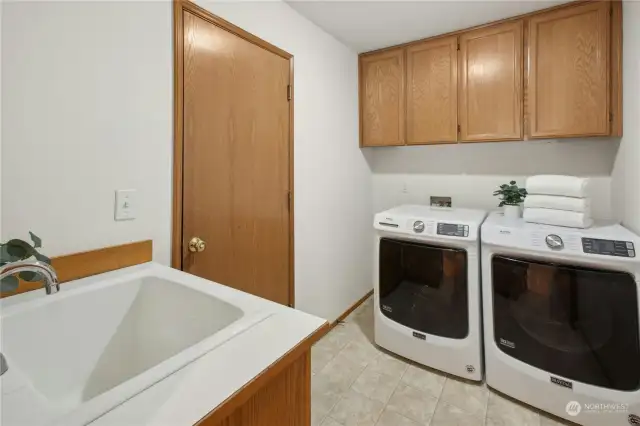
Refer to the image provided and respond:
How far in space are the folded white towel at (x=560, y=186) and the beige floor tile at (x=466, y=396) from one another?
1.21m

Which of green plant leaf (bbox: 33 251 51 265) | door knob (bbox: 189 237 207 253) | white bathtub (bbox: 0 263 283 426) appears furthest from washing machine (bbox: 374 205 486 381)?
green plant leaf (bbox: 33 251 51 265)

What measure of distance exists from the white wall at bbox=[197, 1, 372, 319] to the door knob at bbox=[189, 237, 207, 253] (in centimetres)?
77

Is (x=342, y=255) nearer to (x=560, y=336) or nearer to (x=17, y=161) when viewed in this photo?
(x=560, y=336)

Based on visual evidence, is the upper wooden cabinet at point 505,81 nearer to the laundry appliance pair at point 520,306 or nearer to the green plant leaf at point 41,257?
the laundry appliance pair at point 520,306

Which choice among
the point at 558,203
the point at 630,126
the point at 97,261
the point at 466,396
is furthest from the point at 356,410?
the point at 630,126

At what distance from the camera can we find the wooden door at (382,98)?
2607 millimetres

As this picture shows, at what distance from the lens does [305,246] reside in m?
2.19

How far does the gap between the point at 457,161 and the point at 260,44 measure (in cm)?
190

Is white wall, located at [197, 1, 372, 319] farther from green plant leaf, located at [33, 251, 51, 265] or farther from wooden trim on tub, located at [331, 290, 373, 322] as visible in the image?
green plant leaf, located at [33, 251, 51, 265]

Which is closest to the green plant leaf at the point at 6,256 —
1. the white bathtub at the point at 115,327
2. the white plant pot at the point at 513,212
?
the white bathtub at the point at 115,327

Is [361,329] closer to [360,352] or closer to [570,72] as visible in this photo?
[360,352]

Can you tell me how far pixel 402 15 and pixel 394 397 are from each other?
8.11 feet

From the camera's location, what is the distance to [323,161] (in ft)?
7.71

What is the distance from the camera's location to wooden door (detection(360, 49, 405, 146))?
2607mm
